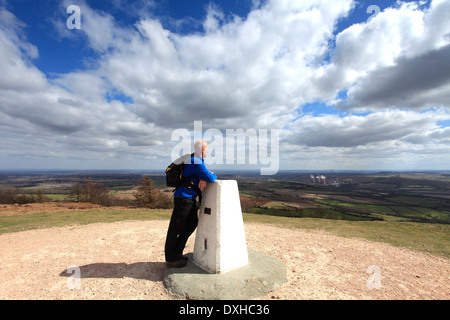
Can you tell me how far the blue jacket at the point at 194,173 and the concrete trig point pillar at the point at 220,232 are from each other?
15.0 inches

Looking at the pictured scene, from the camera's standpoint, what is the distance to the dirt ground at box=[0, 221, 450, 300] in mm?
4328

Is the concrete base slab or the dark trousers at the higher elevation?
the dark trousers

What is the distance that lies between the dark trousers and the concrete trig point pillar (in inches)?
11.3

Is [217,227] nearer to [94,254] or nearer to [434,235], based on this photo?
[94,254]

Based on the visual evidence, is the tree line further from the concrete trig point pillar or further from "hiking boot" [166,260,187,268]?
the concrete trig point pillar

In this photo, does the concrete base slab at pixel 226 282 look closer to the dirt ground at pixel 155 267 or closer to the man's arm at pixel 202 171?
the dirt ground at pixel 155 267

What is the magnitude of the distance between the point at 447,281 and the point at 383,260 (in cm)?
141

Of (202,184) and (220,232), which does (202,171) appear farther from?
(220,232)

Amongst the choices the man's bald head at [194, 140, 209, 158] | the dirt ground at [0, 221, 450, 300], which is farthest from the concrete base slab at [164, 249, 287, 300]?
the man's bald head at [194, 140, 209, 158]

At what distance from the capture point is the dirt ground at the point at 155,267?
14.2 ft

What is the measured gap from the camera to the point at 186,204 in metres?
4.73

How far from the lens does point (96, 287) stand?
14.4 feet

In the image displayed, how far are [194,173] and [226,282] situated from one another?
251 centimetres

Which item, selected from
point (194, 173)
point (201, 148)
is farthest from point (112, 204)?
point (201, 148)
